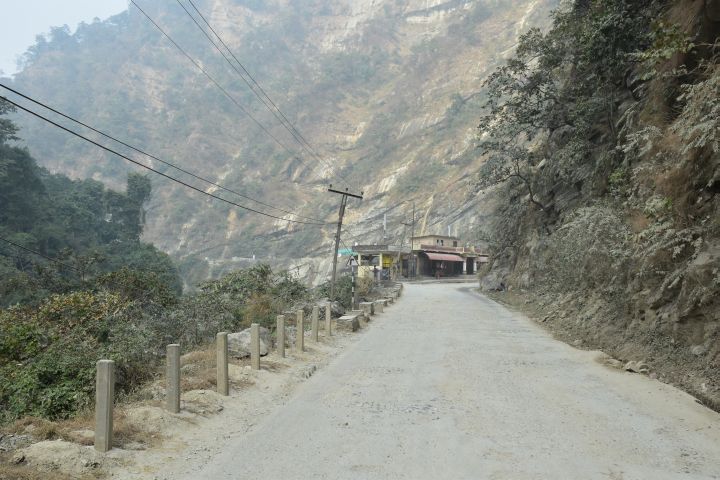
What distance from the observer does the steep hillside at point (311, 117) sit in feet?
332

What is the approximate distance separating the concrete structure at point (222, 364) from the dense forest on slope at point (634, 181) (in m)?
6.55

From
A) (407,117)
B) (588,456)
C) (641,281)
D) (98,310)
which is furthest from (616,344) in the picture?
(407,117)

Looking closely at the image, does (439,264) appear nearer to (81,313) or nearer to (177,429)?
(81,313)

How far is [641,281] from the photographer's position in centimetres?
1091

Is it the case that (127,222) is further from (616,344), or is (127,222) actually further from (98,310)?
(616,344)

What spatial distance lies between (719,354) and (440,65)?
136 m

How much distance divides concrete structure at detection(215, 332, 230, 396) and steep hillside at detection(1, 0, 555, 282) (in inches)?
2871

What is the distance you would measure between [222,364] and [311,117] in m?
140

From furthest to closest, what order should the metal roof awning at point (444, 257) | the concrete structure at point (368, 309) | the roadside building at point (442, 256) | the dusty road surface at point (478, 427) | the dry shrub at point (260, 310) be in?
the roadside building at point (442, 256)
the metal roof awning at point (444, 257)
the concrete structure at point (368, 309)
the dry shrub at point (260, 310)
the dusty road surface at point (478, 427)

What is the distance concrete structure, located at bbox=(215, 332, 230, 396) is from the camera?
787cm

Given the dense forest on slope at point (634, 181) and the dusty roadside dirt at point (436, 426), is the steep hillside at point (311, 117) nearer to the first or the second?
the dense forest on slope at point (634, 181)

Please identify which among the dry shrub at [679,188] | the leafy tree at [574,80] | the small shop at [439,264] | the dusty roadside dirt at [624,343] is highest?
the leafy tree at [574,80]

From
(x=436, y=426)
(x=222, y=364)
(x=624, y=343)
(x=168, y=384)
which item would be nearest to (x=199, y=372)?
(x=222, y=364)

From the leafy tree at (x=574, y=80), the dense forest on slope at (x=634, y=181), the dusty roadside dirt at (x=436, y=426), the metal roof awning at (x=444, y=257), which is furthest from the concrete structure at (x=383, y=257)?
the dusty roadside dirt at (x=436, y=426)
